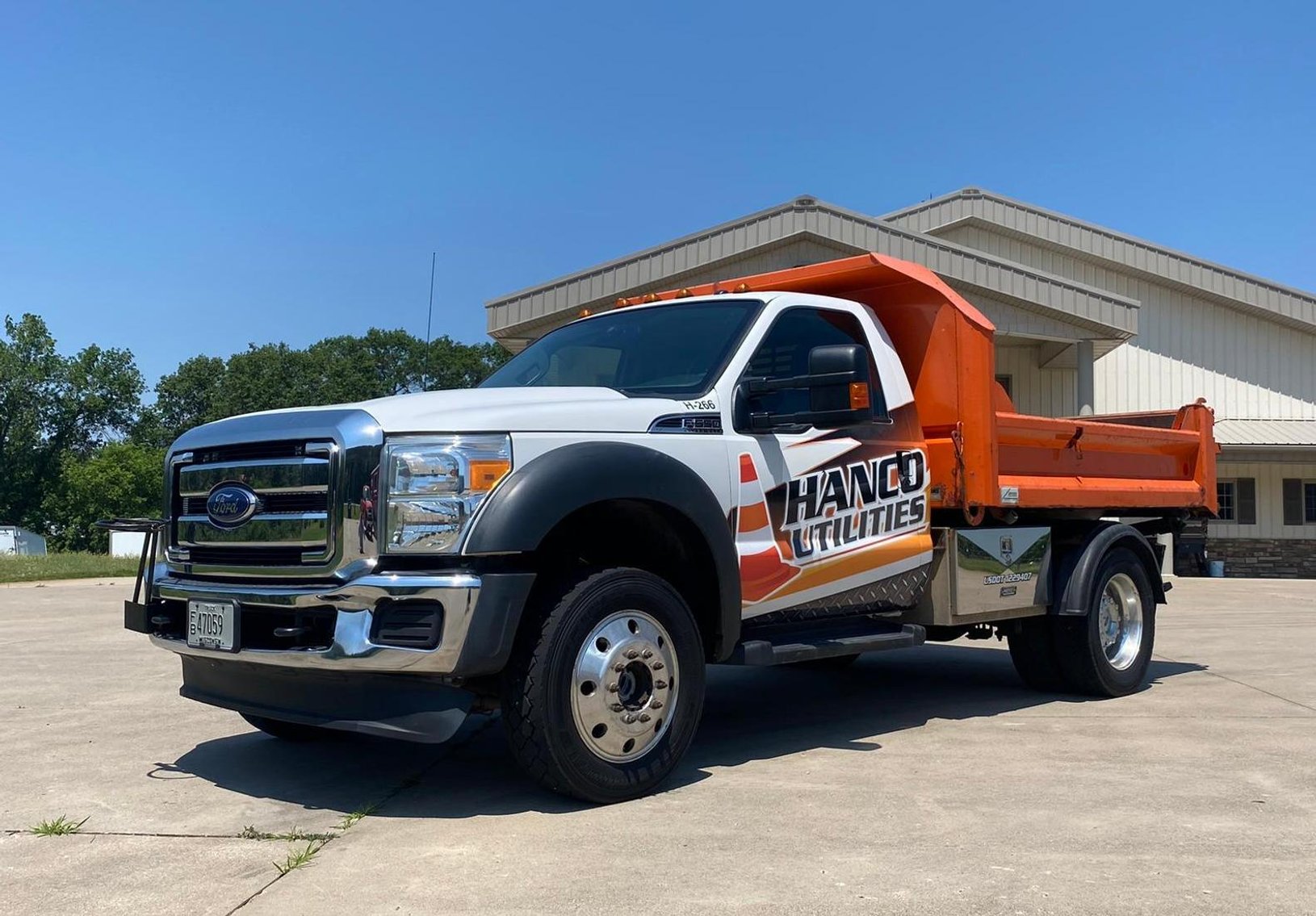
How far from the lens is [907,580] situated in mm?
6070

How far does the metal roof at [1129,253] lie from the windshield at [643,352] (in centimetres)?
1666

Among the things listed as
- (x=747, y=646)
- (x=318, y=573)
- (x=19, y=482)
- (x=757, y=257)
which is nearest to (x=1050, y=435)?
(x=747, y=646)

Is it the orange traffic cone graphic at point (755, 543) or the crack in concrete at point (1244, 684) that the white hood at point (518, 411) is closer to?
the orange traffic cone graphic at point (755, 543)

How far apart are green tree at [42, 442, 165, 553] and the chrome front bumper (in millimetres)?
77597


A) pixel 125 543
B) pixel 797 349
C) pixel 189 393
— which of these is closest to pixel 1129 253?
pixel 797 349

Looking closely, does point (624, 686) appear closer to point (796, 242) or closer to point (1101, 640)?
point (1101, 640)

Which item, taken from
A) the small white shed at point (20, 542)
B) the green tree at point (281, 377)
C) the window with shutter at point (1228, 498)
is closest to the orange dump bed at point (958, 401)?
the window with shutter at point (1228, 498)

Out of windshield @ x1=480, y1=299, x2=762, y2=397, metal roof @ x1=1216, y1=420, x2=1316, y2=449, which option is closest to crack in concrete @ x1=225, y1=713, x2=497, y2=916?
windshield @ x1=480, y1=299, x2=762, y2=397

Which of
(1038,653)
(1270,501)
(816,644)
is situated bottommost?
(1038,653)

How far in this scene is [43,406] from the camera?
81.2 m

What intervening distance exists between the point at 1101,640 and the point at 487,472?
15.1 feet

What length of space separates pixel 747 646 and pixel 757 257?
40.0 ft

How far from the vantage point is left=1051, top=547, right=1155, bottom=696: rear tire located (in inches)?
279

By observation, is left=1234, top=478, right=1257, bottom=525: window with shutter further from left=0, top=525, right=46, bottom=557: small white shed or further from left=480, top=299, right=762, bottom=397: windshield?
left=0, top=525, right=46, bottom=557: small white shed
